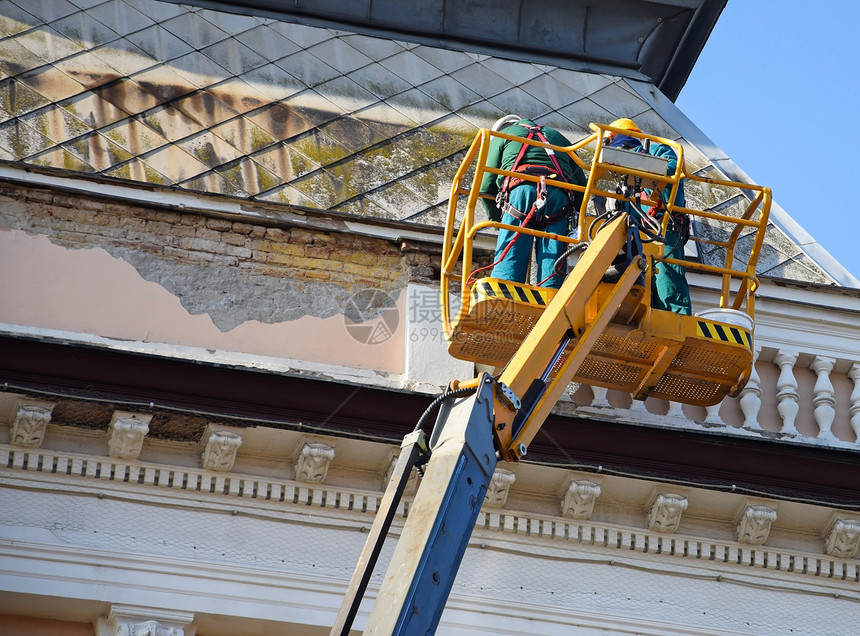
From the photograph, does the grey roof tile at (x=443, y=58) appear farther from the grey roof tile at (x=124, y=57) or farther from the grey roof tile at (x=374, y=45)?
the grey roof tile at (x=124, y=57)

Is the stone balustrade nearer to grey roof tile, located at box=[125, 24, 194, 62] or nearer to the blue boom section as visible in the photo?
the blue boom section

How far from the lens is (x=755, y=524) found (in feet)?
29.2

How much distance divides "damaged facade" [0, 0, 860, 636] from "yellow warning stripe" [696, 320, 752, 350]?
801 mm

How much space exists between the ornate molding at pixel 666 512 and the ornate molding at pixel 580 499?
1.19 ft

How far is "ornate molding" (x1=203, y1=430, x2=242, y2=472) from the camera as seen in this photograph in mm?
8453

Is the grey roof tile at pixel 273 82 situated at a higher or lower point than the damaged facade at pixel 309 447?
higher

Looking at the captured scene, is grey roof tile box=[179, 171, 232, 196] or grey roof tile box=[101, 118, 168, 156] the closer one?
grey roof tile box=[179, 171, 232, 196]

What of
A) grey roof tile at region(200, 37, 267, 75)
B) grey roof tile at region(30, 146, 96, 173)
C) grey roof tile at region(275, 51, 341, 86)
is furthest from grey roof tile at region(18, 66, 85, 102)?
grey roof tile at region(275, 51, 341, 86)

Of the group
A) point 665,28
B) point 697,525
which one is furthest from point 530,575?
point 665,28

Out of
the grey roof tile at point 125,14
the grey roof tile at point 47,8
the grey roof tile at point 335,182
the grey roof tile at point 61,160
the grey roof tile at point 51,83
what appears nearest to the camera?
the grey roof tile at point 61,160

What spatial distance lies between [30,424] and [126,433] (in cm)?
53

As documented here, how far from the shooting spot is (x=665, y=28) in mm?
15523

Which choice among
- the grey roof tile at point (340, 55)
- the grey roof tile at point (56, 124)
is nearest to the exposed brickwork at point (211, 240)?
the grey roof tile at point (56, 124)

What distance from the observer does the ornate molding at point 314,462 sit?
8.53m
